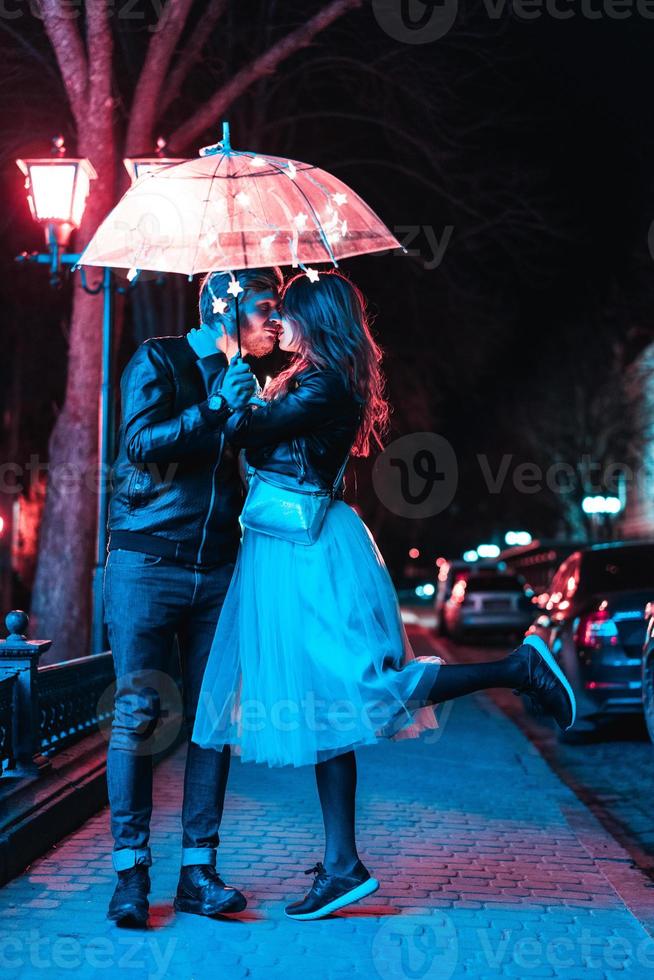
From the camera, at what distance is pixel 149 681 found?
4.51m

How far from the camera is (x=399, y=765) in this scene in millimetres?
8539

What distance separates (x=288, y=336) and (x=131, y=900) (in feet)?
6.65

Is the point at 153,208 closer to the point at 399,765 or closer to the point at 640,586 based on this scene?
the point at 399,765

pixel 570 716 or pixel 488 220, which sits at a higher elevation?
pixel 488 220

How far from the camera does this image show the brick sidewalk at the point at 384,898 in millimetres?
4023

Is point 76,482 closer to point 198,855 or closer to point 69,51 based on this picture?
point 69,51

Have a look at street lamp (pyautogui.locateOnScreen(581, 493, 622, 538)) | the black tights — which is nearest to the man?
the black tights

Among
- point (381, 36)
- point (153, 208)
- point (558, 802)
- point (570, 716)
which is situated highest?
point (381, 36)

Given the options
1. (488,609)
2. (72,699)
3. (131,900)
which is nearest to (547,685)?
(131,900)

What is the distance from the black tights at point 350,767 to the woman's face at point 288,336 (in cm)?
123

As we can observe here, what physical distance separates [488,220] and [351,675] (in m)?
15.0

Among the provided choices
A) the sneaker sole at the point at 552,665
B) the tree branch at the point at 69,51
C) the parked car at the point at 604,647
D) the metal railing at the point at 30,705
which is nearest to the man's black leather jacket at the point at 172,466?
the sneaker sole at the point at 552,665

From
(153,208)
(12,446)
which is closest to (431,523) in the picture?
(12,446)

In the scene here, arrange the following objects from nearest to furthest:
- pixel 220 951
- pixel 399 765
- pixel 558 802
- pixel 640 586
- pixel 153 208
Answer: pixel 220 951
pixel 153 208
pixel 558 802
pixel 399 765
pixel 640 586
